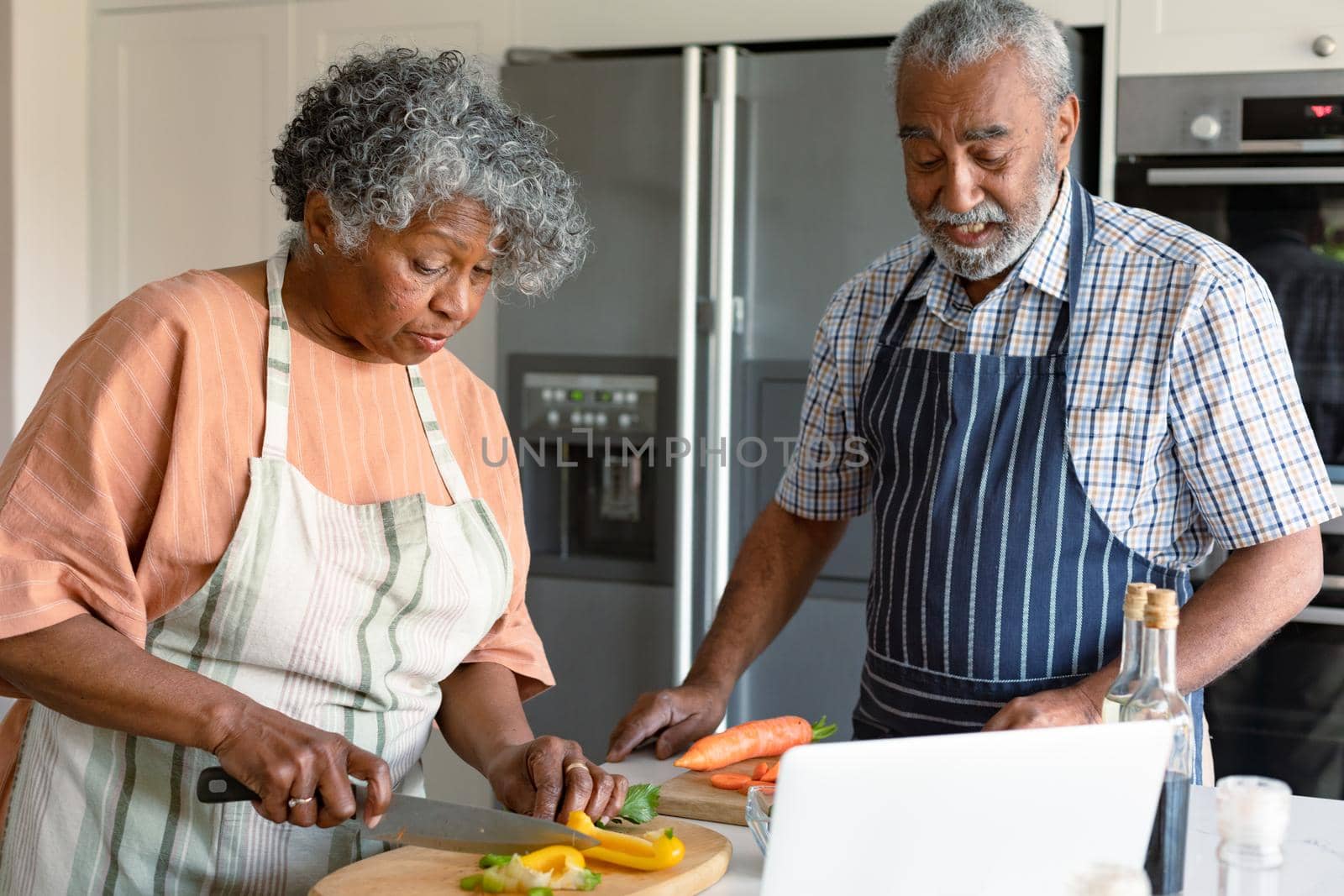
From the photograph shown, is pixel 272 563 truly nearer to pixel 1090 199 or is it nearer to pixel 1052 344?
pixel 1052 344

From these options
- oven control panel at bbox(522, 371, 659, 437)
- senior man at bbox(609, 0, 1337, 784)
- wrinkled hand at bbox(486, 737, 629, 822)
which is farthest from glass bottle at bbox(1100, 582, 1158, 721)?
oven control panel at bbox(522, 371, 659, 437)

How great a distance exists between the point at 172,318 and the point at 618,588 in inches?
57.1

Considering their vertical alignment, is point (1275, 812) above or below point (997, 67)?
below

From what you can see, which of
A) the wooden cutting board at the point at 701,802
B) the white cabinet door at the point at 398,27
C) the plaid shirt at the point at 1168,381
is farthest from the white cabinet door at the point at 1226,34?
the wooden cutting board at the point at 701,802

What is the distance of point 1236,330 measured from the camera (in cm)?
142

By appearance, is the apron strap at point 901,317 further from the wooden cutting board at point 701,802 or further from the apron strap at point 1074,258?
the wooden cutting board at point 701,802

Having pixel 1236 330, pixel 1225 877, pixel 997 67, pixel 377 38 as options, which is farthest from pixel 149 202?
pixel 1225 877

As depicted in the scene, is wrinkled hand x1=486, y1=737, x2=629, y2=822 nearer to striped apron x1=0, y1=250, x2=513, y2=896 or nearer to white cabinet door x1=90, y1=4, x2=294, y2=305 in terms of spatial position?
striped apron x1=0, y1=250, x2=513, y2=896

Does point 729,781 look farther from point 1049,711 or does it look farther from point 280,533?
point 280,533

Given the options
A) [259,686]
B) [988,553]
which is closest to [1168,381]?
[988,553]

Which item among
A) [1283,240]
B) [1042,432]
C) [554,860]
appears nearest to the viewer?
[554,860]

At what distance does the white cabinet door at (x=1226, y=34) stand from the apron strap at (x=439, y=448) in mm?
1461

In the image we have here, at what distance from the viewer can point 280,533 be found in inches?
48.5

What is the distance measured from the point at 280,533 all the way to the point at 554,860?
15.4 inches
